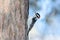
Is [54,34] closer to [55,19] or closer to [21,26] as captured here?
[55,19]

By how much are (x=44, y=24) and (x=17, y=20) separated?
197cm

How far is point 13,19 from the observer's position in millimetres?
1684

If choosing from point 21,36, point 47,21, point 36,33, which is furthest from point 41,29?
point 21,36

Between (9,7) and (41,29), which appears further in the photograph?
(41,29)

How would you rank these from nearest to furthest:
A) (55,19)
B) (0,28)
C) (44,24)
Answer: (0,28), (44,24), (55,19)

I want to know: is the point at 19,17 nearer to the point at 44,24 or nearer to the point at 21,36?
the point at 21,36

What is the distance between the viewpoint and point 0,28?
5.40 ft

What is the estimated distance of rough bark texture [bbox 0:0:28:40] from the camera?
1.65 metres

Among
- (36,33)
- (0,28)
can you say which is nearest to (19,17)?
(0,28)

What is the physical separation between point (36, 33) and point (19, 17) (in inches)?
67.7

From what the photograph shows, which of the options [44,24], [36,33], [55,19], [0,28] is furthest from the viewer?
[55,19]

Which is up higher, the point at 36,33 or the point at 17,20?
the point at 17,20

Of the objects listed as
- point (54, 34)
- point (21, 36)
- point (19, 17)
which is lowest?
point (54, 34)

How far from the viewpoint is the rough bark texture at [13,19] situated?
1.65 metres
